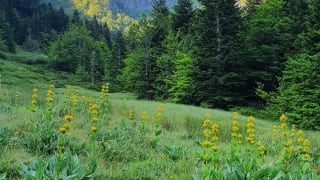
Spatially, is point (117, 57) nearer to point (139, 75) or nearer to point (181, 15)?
point (139, 75)

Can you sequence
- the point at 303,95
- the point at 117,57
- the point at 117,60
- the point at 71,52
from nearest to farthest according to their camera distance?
A: the point at 303,95, the point at 117,60, the point at 117,57, the point at 71,52

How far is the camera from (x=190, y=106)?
22688 millimetres

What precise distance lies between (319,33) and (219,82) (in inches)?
327

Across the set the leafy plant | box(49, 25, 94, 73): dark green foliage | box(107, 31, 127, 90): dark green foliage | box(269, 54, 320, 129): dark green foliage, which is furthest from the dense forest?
box(49, 25, 94, 73): dark green foliage

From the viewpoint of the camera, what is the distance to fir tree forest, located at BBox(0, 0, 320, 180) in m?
5.40

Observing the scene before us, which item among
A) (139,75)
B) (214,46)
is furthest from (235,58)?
(139,75)

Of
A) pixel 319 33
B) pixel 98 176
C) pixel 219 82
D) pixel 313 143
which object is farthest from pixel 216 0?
pixel 98 176

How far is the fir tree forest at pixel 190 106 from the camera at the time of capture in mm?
5402

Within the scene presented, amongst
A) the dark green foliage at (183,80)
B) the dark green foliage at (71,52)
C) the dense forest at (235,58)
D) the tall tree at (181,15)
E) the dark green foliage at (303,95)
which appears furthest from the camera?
the dark green foliage at (71,52)

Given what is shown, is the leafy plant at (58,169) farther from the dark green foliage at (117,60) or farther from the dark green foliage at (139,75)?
the dark green foliage at (117,60)

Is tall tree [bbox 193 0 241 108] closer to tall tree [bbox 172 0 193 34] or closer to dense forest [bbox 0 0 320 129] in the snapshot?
dense forest [bbox 0 0 320 129]

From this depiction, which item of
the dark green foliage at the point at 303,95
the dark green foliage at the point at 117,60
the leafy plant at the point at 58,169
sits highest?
the dark green foliage at the point at 117,60

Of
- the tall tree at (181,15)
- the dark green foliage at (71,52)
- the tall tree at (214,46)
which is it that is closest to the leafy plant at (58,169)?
the tall tree at (214,46)

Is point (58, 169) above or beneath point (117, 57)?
beneath
